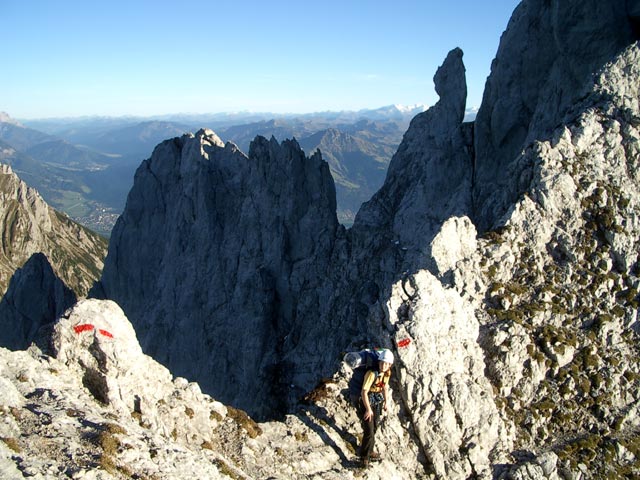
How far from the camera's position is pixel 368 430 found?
17500 mm

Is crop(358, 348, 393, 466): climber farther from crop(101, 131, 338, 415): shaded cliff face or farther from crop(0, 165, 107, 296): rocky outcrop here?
crop(0, 165, 107, 296): rocky outcrop

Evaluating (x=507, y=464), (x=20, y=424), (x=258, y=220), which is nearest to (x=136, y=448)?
(x=20, y=424)

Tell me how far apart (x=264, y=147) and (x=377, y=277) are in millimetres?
32441

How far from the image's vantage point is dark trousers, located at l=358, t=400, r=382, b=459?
17.4m

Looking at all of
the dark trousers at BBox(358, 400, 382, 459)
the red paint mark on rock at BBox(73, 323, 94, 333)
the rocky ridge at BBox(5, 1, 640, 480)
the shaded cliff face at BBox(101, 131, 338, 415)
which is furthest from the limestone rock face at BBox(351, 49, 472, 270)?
the red paint mark on rock at BBox(73, 323, 94, 333)

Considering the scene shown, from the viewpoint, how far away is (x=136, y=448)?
1371cm

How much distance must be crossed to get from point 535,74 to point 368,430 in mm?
41640

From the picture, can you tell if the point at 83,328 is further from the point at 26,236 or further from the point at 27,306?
the point at 26,236

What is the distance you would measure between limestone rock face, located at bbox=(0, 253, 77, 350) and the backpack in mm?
90619

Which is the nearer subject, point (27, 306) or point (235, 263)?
point (235, 263)

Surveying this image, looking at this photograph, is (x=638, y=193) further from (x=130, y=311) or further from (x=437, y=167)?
(x=130, y=311)

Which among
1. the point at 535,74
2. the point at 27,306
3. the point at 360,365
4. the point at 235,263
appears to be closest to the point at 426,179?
the point at 535,74

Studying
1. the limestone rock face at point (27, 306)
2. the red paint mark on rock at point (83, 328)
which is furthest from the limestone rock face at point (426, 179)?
the limestone rock face at point (27, 306)

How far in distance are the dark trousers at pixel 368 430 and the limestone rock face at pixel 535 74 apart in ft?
62.1
